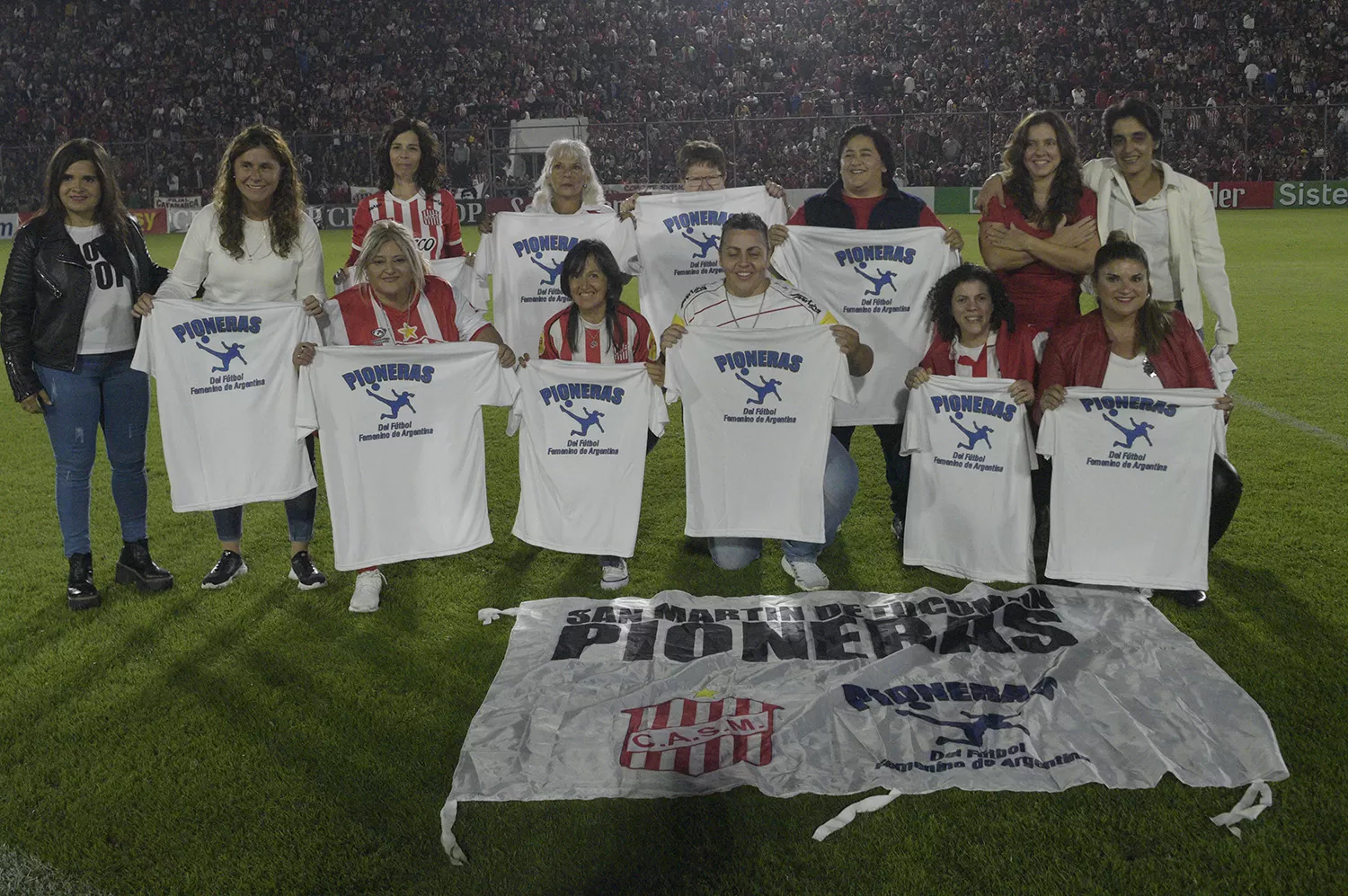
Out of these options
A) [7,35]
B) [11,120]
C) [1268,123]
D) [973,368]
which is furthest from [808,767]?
[7,35]

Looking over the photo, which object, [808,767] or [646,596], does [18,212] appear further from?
[808,767]

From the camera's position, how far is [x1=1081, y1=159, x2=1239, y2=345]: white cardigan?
4.84 meters

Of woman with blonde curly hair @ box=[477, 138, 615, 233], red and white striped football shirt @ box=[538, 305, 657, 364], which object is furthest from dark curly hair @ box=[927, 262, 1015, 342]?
woman with blonde curly hair @ box=[477, 138, 615, 233]

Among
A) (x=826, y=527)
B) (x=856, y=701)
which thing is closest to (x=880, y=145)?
(x=826, y=527)

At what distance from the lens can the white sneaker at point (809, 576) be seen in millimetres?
4719

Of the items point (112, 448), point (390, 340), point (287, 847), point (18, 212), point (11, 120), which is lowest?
point (287, 847)

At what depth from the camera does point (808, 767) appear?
3184 mm

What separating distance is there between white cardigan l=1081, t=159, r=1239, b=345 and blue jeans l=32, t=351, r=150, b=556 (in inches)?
170

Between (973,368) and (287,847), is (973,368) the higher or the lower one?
the higher one

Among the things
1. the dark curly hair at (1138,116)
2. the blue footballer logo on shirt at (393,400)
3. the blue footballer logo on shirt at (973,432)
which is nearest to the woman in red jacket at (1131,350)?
the blue footballer logo on shirt at (973,432)

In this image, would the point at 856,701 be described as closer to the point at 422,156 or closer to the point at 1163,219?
the point at 1163,219

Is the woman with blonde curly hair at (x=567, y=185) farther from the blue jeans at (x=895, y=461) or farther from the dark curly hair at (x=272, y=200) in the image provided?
the blue jeans at (x=895, y=461)

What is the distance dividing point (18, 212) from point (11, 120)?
20.0 ft

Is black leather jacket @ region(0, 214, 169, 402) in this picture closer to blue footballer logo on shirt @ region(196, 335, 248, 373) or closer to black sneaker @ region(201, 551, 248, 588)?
blue footballer logo on shirt @ region(196, 335, 248, 373)
